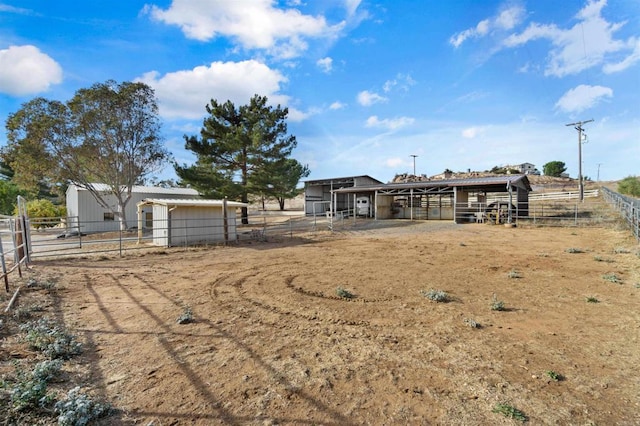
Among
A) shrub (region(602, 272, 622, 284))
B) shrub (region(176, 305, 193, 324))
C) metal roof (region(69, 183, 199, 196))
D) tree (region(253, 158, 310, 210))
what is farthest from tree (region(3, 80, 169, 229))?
shrub (region(602, 272, 622, 284))

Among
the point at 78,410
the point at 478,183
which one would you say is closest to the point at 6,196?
the point at 78,410

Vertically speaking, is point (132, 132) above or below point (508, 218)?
above

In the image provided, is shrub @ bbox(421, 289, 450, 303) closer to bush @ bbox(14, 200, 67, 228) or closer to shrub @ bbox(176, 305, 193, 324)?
shrub @ bbox(176, 305, 193, 324)

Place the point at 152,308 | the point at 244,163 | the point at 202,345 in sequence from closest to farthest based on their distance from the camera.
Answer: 1. the point at 202,345
2. the point at 152,308
3. the point at 244,163

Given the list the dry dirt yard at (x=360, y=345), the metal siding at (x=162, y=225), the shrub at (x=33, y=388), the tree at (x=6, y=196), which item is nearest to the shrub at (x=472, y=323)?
the dry dirt yard at (x=360, y=345)

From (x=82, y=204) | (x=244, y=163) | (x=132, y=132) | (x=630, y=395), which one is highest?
(x=132, y=132)

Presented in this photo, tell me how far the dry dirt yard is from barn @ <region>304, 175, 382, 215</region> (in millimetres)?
22913

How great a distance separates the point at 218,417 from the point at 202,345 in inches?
56.5

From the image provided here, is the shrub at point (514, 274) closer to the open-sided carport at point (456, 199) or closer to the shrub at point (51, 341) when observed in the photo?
the shrub at point (51, 341)

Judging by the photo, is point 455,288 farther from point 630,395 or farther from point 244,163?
point 244,163

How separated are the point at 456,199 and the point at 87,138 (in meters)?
26.0

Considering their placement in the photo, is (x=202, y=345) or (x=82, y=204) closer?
(x=202, y=345)

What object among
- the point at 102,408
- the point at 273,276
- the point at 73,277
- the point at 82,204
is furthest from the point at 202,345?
the point at 82,204

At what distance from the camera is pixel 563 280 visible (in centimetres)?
671
